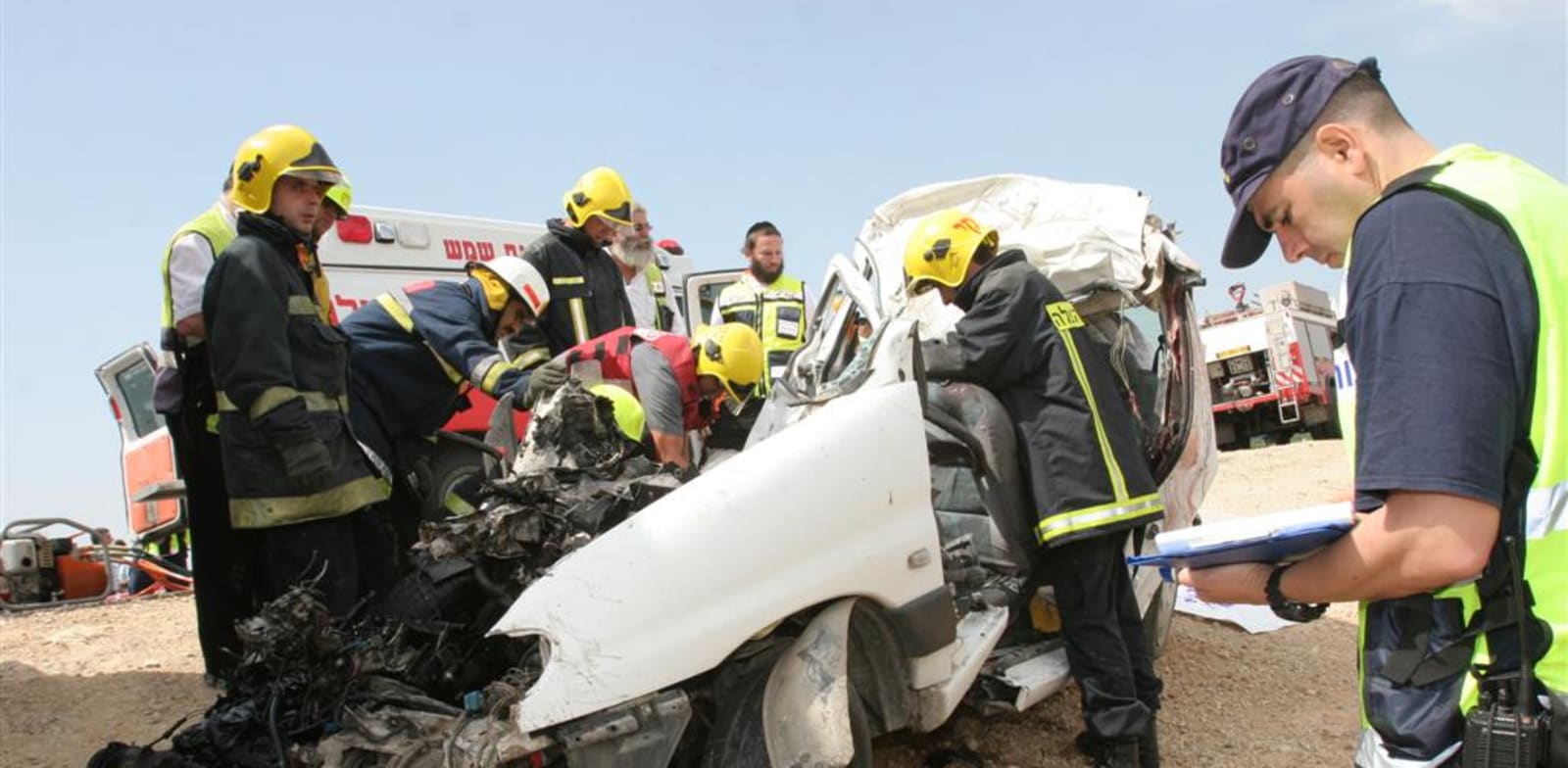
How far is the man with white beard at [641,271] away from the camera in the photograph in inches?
231

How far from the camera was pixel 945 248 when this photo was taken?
152 inches

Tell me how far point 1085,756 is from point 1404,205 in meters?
2.86

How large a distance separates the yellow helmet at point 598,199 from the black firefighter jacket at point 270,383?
74.3 inches

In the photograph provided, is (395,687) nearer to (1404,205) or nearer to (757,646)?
(757,646)

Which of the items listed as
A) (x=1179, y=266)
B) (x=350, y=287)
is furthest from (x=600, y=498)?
(x=350, y=287)

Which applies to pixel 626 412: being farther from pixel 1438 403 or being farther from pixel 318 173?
pixel 1438 403

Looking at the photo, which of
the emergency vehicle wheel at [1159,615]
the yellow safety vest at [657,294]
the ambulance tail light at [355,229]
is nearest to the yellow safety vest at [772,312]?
the yellow safety vest at [657,294]

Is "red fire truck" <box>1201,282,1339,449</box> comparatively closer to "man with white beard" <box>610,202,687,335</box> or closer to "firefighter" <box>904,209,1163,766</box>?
"man with white beard" <box>610,202,687,335</box>

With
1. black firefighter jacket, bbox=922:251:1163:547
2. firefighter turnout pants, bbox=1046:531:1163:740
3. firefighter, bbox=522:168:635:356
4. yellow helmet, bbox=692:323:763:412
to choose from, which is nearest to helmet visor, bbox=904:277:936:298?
black firefighter jacket, bbox=922:251:1163:547

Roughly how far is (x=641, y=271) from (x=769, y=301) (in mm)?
1358

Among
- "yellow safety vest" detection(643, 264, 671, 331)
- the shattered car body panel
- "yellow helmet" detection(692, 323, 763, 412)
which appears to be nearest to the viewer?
the shattered car body panel

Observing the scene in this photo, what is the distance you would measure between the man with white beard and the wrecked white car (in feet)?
6.68

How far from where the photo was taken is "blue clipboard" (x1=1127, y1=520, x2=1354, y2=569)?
1439 mm

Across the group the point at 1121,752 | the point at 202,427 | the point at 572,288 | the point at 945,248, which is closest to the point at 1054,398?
the point at 945,248
